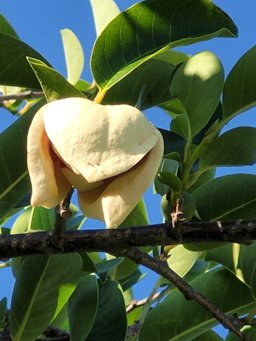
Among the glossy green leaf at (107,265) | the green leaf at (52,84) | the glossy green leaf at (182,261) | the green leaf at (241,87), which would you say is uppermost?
the green leaf at (52,84)

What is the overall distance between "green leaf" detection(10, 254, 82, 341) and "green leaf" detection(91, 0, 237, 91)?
41 cm

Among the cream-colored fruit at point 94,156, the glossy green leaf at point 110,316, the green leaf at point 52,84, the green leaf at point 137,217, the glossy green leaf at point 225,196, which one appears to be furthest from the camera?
the green leaf at point 137,217

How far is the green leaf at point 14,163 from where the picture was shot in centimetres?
110

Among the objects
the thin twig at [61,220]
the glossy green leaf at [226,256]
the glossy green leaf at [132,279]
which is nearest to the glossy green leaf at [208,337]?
the glossy green leaf at [226,256]

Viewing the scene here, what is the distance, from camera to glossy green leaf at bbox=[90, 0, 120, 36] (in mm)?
1115

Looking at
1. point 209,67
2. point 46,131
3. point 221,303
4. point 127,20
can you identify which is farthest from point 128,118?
point 221,303

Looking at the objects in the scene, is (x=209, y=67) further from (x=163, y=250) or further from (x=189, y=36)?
(x=163, y=250)

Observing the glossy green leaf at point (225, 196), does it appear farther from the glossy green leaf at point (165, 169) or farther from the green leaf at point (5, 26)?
Result: the green leaf at point (5, 26)

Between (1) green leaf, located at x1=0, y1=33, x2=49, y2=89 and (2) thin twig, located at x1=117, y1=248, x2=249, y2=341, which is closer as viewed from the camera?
(1) green leaf, located at x1=0, y1=33, x2=49, y2=89

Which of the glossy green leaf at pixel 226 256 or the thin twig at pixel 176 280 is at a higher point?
the thin twig at pixel 176 280

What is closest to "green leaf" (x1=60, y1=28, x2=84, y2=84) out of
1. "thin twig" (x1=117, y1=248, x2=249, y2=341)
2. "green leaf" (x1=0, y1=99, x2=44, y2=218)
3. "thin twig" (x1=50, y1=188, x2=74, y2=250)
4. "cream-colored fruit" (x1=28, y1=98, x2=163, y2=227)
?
"green leaf" (x1=0, y1=99, x2=44, y2=218)

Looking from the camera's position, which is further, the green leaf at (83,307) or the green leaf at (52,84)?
the green leaf at (83,307)

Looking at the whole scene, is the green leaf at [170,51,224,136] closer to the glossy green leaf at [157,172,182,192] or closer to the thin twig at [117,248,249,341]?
the glossy green leaf at [157,172,182,192]

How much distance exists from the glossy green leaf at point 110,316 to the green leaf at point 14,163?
269mm
